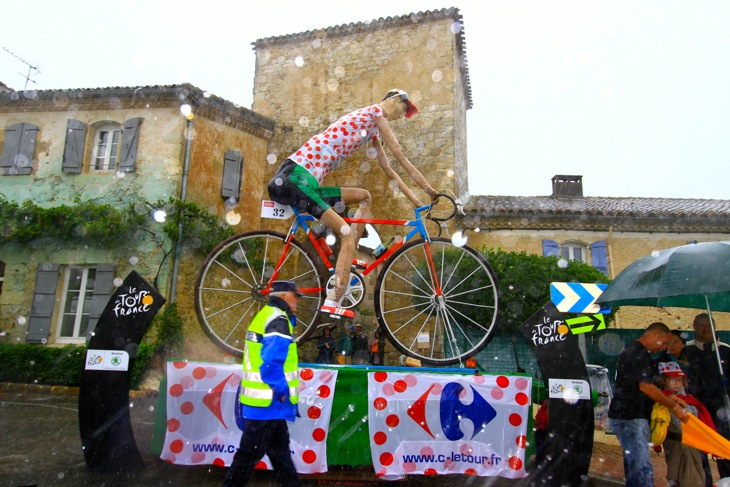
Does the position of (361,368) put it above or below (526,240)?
below

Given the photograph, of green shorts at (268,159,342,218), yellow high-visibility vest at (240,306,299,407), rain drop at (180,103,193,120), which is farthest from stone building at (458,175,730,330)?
yellow high-visibility vest at (240,306,299,407)

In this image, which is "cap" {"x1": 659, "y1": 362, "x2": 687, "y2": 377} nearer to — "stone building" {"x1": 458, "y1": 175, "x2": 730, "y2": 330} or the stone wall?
the stone wall

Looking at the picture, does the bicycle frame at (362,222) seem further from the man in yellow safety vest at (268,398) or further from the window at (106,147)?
the window at (106,147)

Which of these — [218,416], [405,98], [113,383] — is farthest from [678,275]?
[113,383]

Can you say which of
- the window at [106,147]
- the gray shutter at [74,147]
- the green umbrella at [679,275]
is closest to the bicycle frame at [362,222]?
the green umbrella at [679,275]

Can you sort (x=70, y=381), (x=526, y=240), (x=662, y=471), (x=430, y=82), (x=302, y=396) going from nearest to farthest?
(x=302, y=396), (x=662, y=471), (x=70, y=381), (x=430, y=82), (x=526, y=240)

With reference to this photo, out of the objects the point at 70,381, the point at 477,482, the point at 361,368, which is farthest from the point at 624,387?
the point at 70,381

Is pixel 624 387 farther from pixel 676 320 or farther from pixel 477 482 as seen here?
pixel 676 320

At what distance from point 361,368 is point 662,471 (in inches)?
177

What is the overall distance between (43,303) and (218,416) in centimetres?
974

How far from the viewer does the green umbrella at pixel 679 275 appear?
13.0ft

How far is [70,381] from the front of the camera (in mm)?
10859

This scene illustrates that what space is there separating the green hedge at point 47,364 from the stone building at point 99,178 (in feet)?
1.68

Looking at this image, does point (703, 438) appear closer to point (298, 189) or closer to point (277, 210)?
point (298, 189)
